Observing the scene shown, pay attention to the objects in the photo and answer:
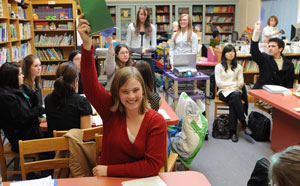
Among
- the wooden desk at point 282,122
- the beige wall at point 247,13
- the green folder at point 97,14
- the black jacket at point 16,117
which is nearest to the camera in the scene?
the green folder at point 97,14

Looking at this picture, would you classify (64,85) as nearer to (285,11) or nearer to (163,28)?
(285,11)

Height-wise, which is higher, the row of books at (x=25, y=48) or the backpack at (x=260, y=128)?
the row of books at (x=25, y=48)

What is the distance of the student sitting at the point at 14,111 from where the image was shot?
7.99ft

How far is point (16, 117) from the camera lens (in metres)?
2.44

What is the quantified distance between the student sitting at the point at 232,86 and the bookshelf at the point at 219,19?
619cm

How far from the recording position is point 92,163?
1930 millimetres

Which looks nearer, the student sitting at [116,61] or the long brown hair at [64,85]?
the long brown hair at [64,85]

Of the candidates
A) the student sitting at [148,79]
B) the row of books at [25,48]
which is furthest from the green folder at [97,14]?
the row of books at [25,48]

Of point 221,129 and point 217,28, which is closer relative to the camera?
point 221,129

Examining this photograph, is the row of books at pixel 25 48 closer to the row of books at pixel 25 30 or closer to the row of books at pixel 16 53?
the row of books at pixel 25 30

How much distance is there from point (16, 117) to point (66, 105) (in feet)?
1.62

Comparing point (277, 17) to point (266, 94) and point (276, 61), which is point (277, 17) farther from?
point (266, 94)

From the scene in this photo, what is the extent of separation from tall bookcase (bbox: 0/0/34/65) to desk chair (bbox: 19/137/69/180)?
3034mm

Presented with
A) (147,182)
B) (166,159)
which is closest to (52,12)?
(166,159)
